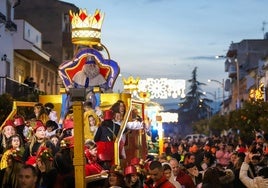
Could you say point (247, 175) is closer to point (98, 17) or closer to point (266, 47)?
point (98, 17)

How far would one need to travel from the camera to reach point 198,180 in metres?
14.6

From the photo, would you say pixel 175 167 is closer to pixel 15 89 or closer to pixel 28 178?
pixel 28 178

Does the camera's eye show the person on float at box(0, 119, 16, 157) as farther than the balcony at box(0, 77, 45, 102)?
No

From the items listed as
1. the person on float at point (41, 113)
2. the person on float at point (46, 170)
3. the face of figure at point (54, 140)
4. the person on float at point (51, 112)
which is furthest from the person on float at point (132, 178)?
the person on float at point (41, 113)

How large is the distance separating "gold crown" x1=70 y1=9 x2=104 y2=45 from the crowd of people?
1.87 meters

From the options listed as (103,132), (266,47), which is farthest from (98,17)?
(266,47)

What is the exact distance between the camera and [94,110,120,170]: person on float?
17.4 metres

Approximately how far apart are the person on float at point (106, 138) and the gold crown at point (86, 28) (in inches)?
101

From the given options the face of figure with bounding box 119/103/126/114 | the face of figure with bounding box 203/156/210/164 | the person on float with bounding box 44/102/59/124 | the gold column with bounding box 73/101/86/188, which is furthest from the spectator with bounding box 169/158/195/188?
the person on float with bounding box 44/102/59/124

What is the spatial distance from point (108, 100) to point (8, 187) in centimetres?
1003

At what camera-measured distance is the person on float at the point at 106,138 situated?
17406 millimetres

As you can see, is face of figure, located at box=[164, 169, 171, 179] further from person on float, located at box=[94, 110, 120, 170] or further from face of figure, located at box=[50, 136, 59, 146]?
person on float, located at box=[94, 110, 120, 170]

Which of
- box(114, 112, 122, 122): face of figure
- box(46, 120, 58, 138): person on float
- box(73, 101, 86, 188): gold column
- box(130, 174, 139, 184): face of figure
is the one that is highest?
box(114, 112, 122, 122): face of figure

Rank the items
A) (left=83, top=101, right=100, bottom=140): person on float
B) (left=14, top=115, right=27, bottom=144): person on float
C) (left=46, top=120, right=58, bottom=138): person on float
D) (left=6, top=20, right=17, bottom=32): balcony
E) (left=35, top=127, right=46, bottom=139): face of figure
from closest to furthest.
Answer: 1. (left=35, top=127, right=46, bottom=139): face of figure
2. (left=46, top=120, right=58, bottom=138): person on float
3. (left=14, top=115, right=27, bottom=144): person on float
4. (left=83, top=101, right=100, bottom=140): person on float
5. (left=6, top=20, right=17, bottom=32): balcony
